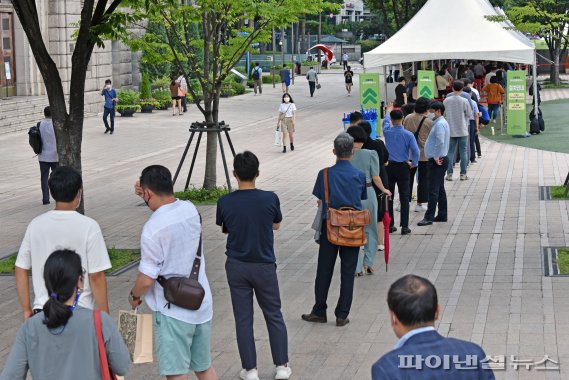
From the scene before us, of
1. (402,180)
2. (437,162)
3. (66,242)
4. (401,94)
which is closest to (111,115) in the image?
(401,94)

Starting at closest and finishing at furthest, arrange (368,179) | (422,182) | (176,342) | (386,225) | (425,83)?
(176,342)
(368,179)
(386,225)
(422,182)
(425,83)

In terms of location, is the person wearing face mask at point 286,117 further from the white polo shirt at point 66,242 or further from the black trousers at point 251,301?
the white polo shirt at point 66,242

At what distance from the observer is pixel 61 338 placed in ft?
16.2

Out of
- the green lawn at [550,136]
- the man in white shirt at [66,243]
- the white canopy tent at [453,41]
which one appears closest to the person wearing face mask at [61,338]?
the man in white shirt at [66,243]

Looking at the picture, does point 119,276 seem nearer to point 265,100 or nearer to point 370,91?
point 370,91

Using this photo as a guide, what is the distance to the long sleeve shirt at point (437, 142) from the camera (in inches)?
575

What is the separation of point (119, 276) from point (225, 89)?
3780 centimetres

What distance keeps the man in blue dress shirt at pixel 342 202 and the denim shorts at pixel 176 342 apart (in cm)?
281

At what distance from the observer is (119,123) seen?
35.3 meters

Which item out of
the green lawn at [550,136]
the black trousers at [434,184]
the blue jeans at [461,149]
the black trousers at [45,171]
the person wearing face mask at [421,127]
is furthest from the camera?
the green lawn at [550,136]

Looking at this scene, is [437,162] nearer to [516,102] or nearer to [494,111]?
[516,102]

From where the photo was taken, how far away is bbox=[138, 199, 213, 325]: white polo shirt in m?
6.47

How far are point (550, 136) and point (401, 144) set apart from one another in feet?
50.3

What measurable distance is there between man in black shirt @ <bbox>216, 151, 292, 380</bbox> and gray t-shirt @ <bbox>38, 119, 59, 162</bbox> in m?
10.2
